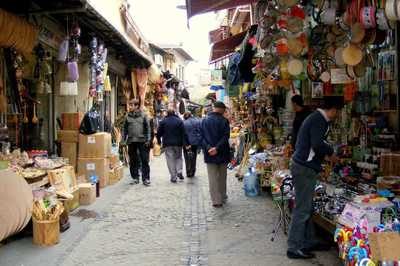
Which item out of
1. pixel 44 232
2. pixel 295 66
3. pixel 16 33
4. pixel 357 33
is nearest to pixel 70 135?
pixel 16 33

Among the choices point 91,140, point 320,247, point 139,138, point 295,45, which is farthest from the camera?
point 139,138

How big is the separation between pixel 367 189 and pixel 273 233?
1.59 meters

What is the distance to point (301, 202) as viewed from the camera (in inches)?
244

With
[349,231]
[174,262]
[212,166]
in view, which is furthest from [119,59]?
[349,231]

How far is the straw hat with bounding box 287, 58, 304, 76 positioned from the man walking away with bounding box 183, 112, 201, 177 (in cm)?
636

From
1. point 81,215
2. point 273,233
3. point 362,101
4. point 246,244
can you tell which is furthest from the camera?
point 81,215

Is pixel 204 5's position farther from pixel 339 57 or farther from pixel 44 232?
pixel 44 232

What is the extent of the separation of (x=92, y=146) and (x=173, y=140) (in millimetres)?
2632

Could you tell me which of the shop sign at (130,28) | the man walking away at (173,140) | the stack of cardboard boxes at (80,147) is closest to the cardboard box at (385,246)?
the stack of cardboard boxes at (80,147)

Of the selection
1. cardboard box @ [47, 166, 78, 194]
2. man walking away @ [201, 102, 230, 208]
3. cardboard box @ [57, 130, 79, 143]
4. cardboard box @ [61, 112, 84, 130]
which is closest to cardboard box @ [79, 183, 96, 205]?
cardboard box @ [47, 166, 78, 194]

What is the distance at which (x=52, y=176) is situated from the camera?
8.46m

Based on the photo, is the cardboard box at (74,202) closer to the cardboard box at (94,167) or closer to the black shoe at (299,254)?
the cardboard box at (94,167)

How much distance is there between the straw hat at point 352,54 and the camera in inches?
248

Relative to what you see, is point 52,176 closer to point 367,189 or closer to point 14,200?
point 14,200
